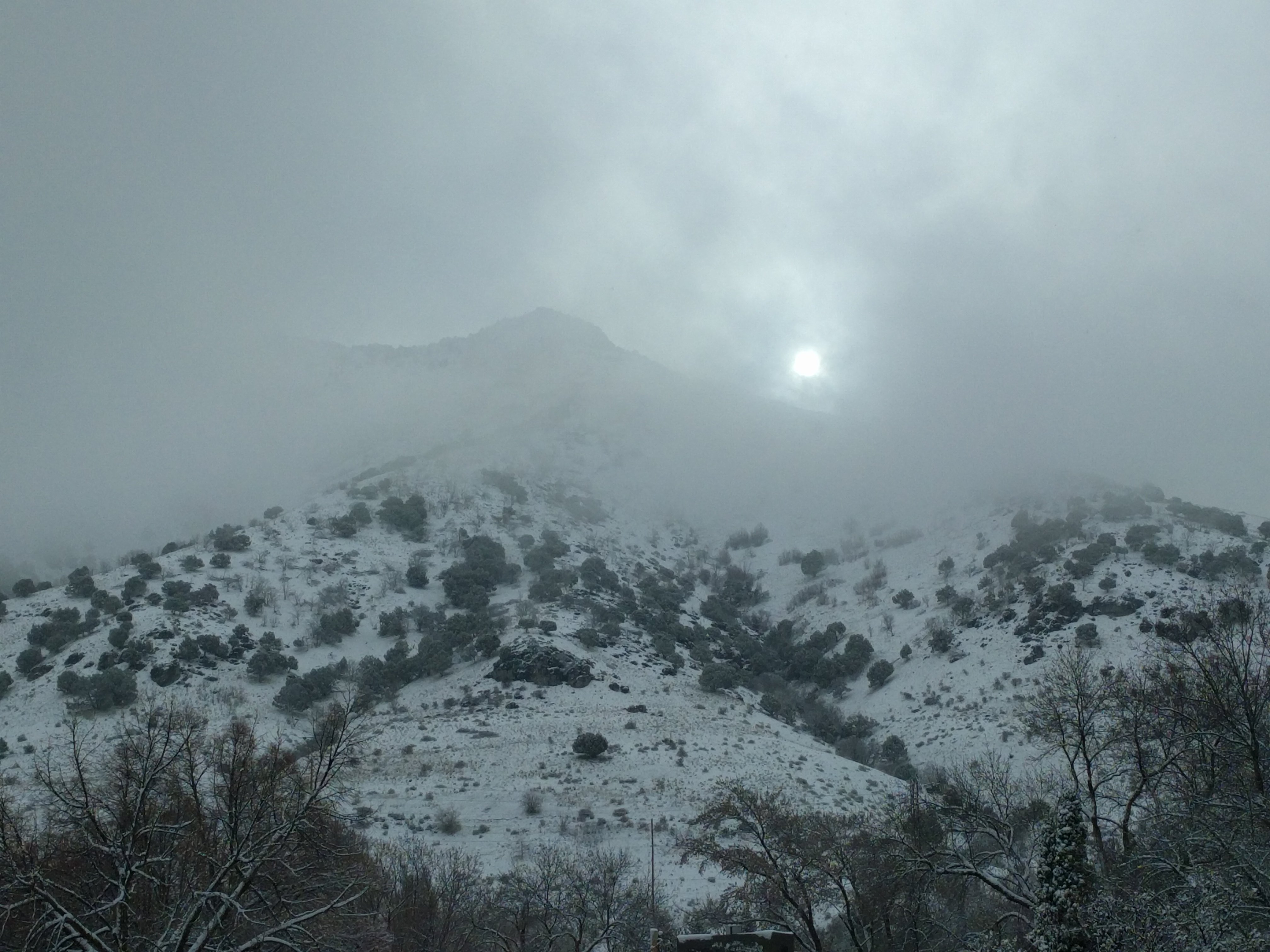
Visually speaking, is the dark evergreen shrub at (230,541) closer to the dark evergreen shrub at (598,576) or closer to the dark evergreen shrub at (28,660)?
the dark evergreen shrub at (28,660)

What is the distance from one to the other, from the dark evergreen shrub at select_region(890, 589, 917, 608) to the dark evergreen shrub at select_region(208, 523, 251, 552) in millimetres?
60883

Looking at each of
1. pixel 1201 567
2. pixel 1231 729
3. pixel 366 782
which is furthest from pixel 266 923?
pixel 1201 567

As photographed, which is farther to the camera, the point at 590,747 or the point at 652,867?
the point at 590,747

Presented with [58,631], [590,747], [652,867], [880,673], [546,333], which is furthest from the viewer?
[546,333]

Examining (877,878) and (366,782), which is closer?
(877,878)

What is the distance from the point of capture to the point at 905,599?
7338 cm

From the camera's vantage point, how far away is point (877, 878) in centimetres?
2197

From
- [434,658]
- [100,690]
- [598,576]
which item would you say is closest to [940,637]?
[598,576]

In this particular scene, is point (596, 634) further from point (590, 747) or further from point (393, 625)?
point (590, 747)

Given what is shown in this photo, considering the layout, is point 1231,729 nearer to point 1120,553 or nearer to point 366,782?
point 366,782

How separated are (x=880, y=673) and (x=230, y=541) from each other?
57.7 metres

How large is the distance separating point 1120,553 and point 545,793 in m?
50.4

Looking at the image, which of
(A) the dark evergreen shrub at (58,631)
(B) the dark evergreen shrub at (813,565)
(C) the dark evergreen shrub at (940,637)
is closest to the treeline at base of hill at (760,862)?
(A) the dark evergreen shrub at (58,631)

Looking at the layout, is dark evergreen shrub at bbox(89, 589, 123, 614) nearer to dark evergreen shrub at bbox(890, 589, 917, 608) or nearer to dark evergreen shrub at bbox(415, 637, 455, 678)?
dark evergreen shrub at bbox(415, 637, 455, 678)
